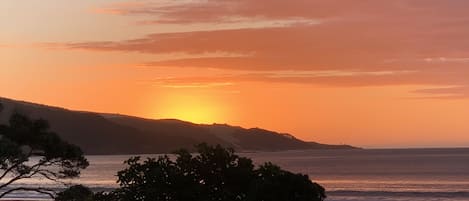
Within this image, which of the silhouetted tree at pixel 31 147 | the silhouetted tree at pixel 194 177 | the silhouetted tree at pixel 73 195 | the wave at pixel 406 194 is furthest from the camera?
the wave at pixel 406 194

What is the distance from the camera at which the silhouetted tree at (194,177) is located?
13.9 metres

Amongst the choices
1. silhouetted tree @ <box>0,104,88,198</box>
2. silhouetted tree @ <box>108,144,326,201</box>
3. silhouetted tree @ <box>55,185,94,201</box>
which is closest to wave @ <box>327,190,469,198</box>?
silhouetted tree @ <box>0,104,88,198</box>

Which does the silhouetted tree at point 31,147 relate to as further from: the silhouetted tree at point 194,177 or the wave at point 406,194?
the wave at point 406,194

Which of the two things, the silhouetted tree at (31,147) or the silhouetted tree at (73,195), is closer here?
the silhouetted tree at (73,195)

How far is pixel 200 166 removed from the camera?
14.2m

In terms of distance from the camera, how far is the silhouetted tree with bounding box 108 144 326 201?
1388cm

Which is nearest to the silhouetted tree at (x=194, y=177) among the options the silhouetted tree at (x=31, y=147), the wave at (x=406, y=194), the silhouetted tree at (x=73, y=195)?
the silhouetted tree at (x=73, y=195)

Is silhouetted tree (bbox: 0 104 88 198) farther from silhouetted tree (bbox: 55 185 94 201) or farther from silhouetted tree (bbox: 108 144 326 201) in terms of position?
silhouetted tree (bbox: 108 144 326 201)

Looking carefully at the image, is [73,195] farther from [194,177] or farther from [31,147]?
[194,177]

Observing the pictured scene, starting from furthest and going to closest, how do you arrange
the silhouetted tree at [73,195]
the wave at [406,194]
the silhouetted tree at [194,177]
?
the wave at [406,194]
the silhouetted tree at [73,195]
the silhouetted tree at [194,177]

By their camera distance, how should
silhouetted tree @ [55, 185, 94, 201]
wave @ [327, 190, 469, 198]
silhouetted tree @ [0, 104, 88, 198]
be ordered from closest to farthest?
silhouetted tree @ [55, 185, 94, 201]
silhouetted tree @ [0, 104, 88, 198]
wave @ [327, 190, 469, 198]

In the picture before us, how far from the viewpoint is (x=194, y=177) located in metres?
14.2

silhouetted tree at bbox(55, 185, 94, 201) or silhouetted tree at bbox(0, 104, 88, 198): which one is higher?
silhouetted tree at bbox(0, 104, 88, 198)

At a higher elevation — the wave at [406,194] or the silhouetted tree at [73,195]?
the wave at [406,194]
